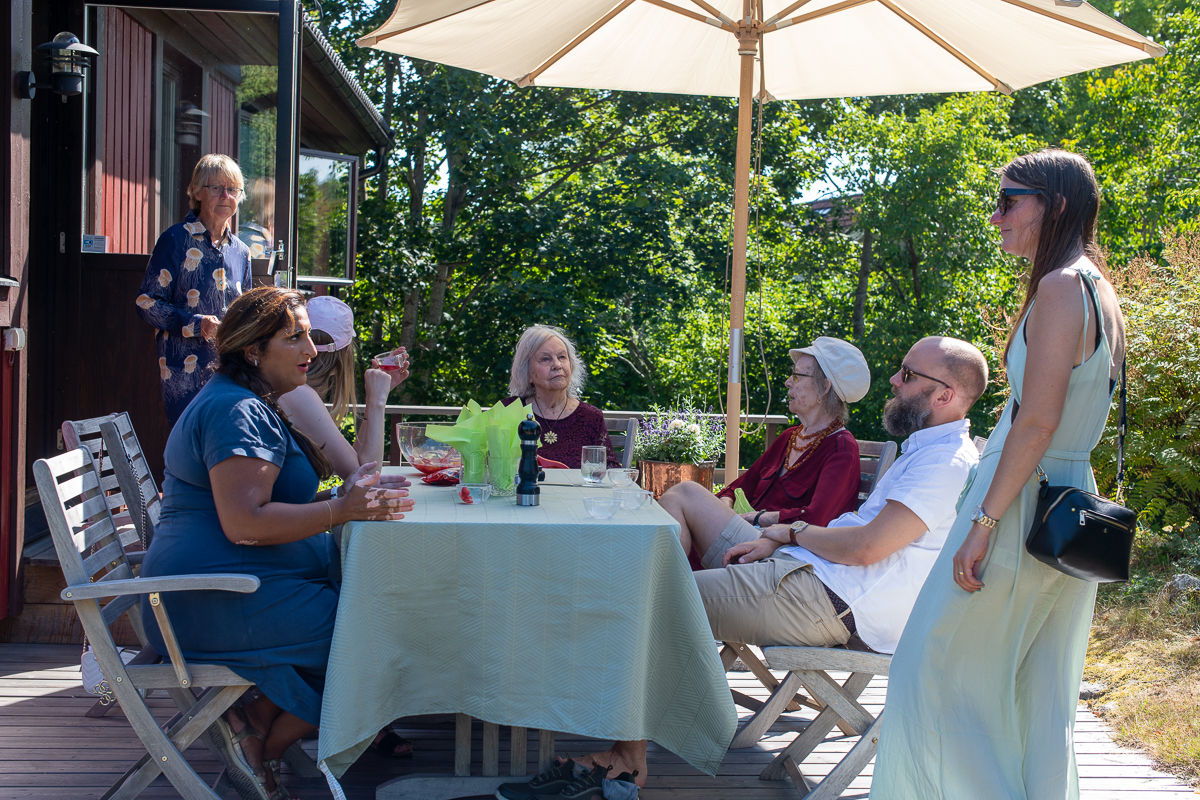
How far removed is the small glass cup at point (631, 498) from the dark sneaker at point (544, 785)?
64cm

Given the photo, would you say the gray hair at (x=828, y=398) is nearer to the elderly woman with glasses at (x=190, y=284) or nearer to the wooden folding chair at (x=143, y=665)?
the wooden folding chair at (x=143, y=665)

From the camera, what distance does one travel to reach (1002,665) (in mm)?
2004

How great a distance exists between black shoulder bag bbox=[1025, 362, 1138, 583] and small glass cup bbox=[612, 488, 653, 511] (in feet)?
3.14

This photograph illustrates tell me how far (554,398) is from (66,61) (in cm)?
239

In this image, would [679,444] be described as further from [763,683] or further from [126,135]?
[126,135]

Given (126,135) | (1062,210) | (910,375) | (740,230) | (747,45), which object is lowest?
(910,375)

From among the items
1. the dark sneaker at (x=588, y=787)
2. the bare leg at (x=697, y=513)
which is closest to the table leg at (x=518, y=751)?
the dark sneaker at (x=588, y=787)

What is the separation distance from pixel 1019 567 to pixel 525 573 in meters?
1.04

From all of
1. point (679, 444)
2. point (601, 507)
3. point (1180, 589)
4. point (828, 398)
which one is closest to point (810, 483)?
point (828, 398)

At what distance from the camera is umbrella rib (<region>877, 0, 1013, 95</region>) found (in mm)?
3660

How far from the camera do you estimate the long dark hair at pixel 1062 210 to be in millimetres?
1979

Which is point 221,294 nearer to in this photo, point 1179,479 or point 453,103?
point 1179,479

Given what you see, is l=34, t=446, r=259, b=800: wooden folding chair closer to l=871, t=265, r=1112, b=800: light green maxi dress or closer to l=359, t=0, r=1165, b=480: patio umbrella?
l=871, t=265, r=1112, b=800: light green maxi dress

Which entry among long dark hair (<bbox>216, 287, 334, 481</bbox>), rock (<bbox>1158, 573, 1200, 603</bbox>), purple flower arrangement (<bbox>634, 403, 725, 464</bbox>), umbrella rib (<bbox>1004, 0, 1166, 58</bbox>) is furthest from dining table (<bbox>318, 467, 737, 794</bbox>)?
rock (<bbox>1158, 573, 1200, 603</bbox>)
